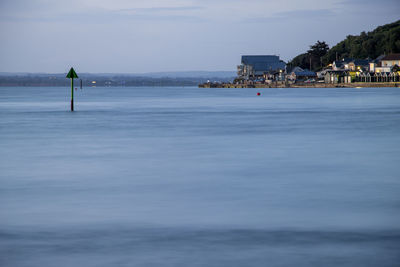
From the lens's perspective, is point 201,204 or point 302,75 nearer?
point 201,204

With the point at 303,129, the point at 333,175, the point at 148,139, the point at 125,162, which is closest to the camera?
the point at 333,175

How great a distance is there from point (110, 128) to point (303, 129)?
979cm

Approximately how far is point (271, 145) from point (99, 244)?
48.8ft

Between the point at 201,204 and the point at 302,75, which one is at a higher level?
the point at 302,75

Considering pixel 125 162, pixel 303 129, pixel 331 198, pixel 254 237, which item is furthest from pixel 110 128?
pixel 254 237

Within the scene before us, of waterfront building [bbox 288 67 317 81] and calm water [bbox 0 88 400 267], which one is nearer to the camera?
calm water [bbox 0 88 400 267]

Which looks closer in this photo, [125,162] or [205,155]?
[125,162]

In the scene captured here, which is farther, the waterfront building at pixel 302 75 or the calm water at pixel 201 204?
the waterfront building at pixel 302 75

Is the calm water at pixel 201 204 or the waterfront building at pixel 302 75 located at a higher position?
the waterfront building at pixel 302 75

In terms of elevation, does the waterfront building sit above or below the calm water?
above

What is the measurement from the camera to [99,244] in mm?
8055

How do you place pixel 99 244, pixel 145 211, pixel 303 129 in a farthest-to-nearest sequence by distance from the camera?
pixel 303 129
pixel 145 211
pixel 99 244

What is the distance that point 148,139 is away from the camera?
25.5 metres

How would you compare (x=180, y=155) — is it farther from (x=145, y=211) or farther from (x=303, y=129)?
(x=303, y=129)
